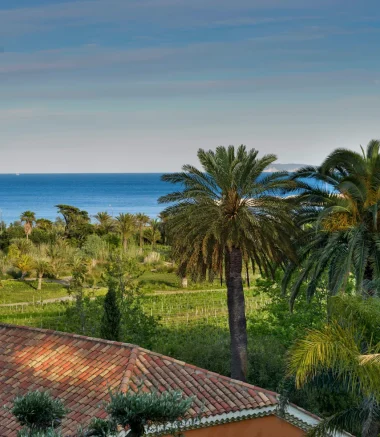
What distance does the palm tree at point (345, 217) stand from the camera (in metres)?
23.6

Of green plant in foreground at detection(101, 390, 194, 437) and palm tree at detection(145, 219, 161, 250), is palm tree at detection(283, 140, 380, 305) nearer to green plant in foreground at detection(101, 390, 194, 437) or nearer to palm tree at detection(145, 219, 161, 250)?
green plant in foreground at detection(101, 390, 194, 437)

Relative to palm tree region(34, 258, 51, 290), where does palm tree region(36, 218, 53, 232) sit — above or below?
above

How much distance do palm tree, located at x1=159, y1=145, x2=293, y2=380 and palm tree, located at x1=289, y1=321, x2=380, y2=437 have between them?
9.84 m

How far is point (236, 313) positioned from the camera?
26828mm

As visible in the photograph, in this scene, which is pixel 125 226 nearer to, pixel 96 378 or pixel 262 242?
pixel 262 242

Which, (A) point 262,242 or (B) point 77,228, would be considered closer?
(A) point 262,242

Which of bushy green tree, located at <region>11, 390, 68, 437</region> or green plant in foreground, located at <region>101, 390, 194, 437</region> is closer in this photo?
green plant in foreground, located at <region>101, 390, 194, 437</region>

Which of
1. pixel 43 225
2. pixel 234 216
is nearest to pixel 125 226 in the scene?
pixel 43 225

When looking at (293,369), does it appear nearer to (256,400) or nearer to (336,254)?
(256,400)

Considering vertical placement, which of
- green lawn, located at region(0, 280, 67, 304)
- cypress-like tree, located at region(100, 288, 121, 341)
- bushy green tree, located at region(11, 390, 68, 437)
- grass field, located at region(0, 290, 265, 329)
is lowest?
grass field, located at region(0, 290, 265, 329)

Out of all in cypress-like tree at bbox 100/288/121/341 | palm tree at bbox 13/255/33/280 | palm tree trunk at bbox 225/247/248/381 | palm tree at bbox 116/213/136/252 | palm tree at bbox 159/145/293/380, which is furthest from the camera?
palm tree at bbox 116/213/136/252

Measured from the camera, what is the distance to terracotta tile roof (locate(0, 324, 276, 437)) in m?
16.5

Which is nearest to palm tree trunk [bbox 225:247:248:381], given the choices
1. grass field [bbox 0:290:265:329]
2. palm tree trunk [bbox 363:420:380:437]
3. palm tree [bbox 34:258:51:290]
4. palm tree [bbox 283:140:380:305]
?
palm tree [bbox 283:140:380:305]

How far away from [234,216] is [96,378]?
1004 cm
